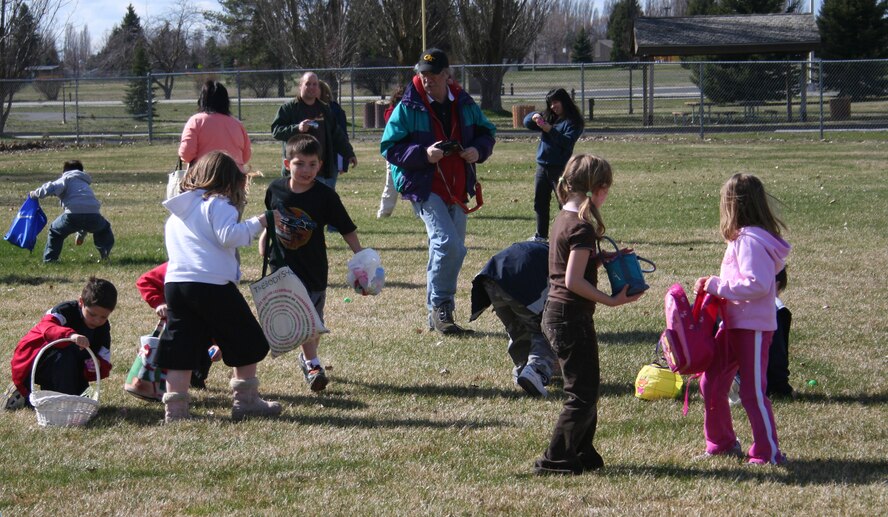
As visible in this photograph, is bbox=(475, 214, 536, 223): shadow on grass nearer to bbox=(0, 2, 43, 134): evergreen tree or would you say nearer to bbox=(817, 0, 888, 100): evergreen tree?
bbox=(0, 2, 43, 134): evergreen tree

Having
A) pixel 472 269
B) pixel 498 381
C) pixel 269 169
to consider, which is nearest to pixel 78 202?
pixel 472 269

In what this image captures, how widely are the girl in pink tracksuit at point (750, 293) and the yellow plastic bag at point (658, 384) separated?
1.18 m

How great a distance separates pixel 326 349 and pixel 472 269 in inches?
129

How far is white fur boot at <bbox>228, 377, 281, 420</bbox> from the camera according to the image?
18.9 feet

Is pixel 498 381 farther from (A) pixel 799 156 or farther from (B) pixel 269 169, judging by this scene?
(A) pixel 799 156

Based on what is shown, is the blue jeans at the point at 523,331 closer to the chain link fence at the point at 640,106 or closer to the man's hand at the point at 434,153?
the man's hand at the point at 434,153

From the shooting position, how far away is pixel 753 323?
480cm

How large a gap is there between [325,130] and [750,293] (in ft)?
22.5

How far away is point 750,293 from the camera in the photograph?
4.69 m

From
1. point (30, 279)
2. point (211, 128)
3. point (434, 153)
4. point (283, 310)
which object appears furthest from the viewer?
point (30, 279)

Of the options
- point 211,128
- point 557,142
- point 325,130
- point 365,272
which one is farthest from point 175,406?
point 557,142

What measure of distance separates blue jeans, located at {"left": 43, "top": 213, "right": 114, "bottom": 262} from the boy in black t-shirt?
16.7ft

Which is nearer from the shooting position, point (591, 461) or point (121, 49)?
point (591, 461)

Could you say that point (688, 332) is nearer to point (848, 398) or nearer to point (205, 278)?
point (848, 398)
